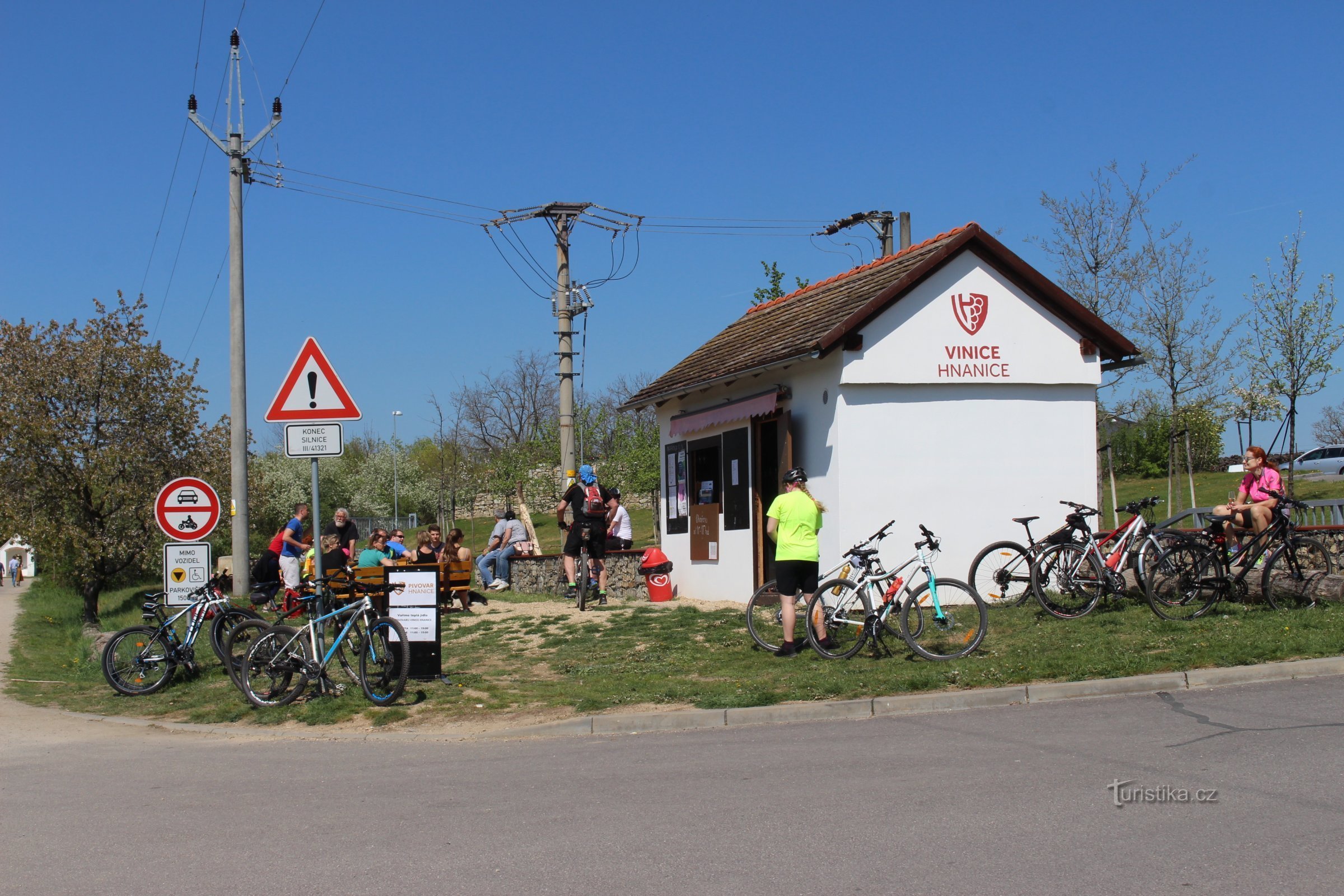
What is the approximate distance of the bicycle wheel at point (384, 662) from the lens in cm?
954

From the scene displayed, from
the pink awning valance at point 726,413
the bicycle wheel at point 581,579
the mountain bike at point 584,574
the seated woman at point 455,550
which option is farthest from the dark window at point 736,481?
the seated woman at point 455,550

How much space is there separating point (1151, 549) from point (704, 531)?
22.8 feet

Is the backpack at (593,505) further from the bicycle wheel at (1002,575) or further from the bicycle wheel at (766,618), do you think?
the bicycle wheel at (1002,575)

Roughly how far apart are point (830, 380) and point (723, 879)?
9.87 m

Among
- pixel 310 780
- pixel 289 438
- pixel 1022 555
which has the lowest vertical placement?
pixel 310 780

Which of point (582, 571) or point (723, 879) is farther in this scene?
point (582, 571)

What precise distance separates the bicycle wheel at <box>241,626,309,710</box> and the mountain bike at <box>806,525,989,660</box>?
4641mm

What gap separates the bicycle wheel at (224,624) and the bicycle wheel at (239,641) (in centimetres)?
8

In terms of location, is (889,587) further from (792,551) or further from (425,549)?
(425,549)

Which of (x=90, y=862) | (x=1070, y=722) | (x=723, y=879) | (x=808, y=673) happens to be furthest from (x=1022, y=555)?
A: (x=90, y=862)

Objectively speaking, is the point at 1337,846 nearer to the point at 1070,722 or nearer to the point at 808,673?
the point at 1070,722

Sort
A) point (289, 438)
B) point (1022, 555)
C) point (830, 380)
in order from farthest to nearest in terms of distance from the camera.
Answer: point (830, 380)
point (1022, 555)
point (289, 438)

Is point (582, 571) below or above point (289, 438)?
below

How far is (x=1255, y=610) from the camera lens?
11789 mm
